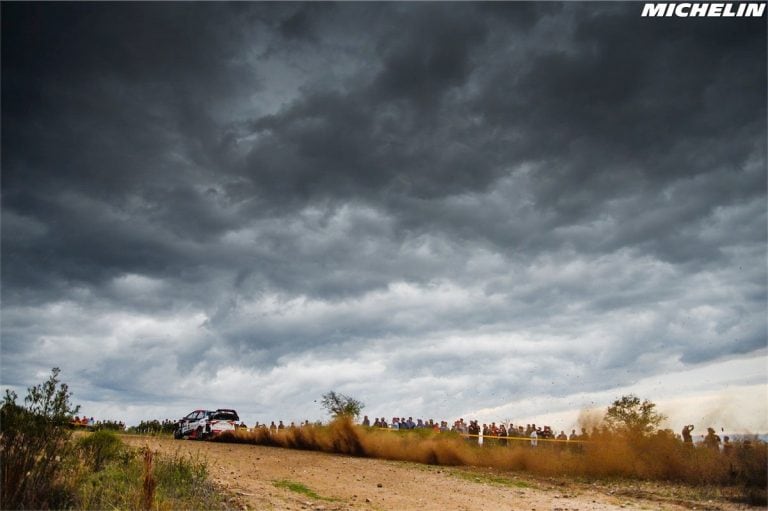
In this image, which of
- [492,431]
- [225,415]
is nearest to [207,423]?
[225,415]

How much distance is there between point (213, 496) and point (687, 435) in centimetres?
1964

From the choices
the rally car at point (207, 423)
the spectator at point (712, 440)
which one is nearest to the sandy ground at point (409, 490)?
the spectator at point (712, 440)

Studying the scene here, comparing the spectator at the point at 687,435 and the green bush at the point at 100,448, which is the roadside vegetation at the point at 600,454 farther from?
the green bush at the point at 100,448

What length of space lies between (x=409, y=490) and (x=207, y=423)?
82.0ft

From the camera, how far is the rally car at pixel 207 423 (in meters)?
37.0

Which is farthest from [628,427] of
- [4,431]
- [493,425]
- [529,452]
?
[4,431]

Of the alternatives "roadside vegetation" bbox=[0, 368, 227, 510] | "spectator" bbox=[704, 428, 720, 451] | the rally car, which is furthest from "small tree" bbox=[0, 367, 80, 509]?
the rally car

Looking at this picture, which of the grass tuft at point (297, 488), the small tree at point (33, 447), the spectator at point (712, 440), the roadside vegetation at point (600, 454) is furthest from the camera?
the spectator at point (712, 440)

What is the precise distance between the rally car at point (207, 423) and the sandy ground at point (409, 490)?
49.3 feet

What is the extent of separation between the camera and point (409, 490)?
16.3m

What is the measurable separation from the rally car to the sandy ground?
1503 centimetres

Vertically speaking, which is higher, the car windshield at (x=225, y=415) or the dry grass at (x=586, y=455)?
the car windshield at (x=225, y=415)

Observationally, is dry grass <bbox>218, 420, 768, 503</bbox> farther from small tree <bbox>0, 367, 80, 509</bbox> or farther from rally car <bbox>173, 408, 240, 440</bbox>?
small tree <bbox>0, 367, 80, 509</bbox>

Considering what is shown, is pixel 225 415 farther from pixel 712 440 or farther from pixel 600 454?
pixel 712 440
